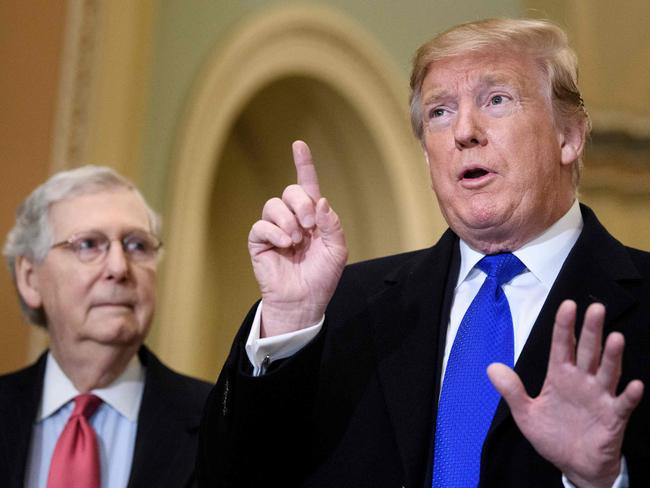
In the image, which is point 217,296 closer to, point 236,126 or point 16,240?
point 236,126

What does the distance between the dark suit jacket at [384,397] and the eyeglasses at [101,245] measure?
0.96 metres

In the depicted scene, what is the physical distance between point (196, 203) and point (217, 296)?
2.57 ft

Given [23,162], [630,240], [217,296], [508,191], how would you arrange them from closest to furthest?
[508,191] < [23,162] < [630,240] < [217,296]

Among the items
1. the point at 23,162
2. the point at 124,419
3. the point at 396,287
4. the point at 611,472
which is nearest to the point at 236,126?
the point at 23,162

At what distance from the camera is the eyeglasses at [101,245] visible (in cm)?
254

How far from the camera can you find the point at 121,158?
3.51 meters

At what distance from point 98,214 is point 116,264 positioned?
0.52 feet

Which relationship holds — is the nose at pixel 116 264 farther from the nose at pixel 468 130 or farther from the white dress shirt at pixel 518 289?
the nose at pixel 468 130

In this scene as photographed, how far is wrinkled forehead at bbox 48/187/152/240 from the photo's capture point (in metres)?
2.55

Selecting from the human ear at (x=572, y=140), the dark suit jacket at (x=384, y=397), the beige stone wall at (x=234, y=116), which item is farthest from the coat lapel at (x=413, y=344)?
the beige stone wall at (x=234, y=116)

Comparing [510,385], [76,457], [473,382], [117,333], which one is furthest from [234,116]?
[510,385]

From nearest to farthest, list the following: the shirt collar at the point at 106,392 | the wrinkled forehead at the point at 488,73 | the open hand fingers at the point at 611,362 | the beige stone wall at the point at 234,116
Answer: the open hand fingers at the point at 611,362, the wrinkled forehead at the point at 488,73, the shirt collar at the point at 106,392, the beige stone wall at the point at 234,116

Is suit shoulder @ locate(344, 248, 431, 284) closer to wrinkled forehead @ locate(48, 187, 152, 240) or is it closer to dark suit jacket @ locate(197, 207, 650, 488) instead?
dark suit jacket @ locate(197, 207, 650, 488)

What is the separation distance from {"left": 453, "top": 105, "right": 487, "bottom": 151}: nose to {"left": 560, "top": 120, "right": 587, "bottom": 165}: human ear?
0.64 ft
